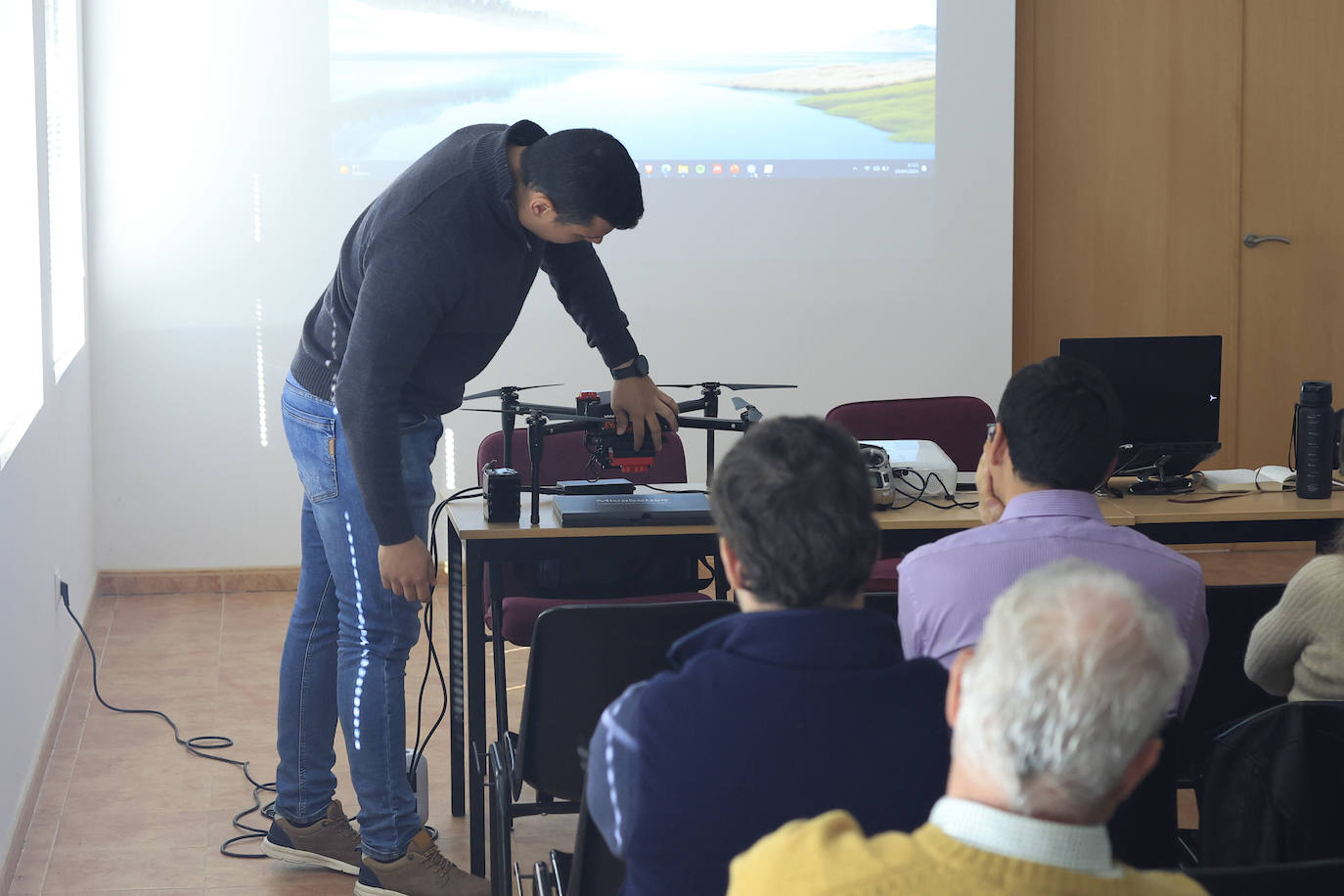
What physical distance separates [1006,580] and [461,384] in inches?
45.3

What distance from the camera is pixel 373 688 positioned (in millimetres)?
2523

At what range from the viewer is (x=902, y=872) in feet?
2.93

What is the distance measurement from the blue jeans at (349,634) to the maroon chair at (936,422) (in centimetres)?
145

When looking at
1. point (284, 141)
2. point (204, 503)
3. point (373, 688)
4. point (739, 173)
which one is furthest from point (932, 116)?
point (373, 688)

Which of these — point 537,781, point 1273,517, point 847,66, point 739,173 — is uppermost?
point 847,66

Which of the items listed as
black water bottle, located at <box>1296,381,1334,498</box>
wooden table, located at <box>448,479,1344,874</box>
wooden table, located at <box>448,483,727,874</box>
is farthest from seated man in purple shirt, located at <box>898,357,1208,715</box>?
black water bottle, located at <box>1296,381,1334,498</box>

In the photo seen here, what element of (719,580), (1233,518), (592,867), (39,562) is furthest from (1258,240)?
(592,867)

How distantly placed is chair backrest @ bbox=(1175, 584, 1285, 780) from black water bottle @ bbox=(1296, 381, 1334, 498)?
927 millimetres

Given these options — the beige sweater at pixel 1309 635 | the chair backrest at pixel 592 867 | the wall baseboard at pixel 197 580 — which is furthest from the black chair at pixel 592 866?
the wall baseboard at pixel 197 580

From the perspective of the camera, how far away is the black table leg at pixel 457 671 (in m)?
2.80

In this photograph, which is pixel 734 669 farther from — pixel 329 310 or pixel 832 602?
pixel 329 310

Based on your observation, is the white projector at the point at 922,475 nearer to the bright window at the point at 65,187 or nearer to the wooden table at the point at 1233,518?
the wooden table at the point at 1233,518

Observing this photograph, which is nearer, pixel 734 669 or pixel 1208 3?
pixel 734 669

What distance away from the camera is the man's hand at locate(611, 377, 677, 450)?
2.81 meters
